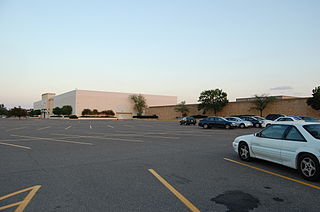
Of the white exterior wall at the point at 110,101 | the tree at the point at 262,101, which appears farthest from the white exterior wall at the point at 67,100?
the tree at the point at 262,101

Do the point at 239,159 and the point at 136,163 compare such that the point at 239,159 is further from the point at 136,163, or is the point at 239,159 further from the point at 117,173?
the point at 117,173

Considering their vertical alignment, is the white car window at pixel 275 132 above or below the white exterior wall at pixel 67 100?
below

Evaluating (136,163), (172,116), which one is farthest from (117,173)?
(172,116)

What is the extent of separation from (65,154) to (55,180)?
3.78m

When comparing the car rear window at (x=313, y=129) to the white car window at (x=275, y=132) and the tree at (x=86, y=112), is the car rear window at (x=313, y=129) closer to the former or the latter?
the white car window at (x=275, y=132)

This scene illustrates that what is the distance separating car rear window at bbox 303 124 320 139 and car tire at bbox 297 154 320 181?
1.85 feet

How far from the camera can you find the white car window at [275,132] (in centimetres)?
635

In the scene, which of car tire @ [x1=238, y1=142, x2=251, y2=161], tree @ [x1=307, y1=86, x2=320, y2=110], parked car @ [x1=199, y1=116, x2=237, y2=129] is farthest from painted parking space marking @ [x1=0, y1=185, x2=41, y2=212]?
tree @ [x1=307, y1=86, x2=320, y2=110]

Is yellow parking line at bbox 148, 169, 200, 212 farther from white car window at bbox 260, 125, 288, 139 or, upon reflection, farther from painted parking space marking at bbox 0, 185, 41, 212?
white car window at bbox 260, 125, 288, 139

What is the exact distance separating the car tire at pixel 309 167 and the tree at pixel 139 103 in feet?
272

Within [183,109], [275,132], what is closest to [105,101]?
[183,109]

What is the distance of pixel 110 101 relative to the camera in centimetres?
8656

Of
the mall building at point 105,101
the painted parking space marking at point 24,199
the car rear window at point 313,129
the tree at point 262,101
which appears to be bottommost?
the painted parking space marking at point 24,199

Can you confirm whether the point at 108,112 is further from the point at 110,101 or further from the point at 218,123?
the point at 218,123
